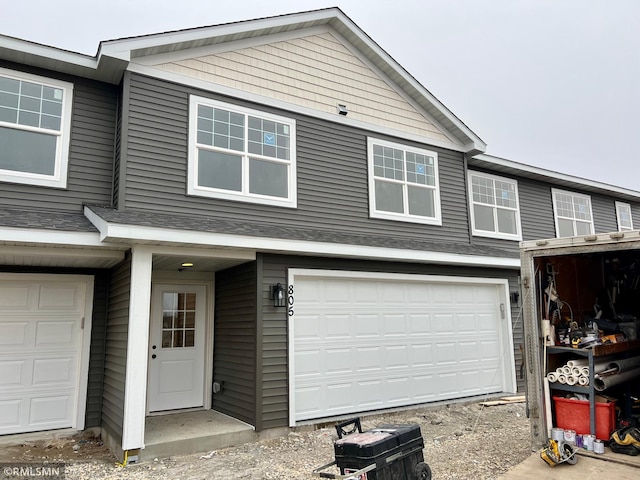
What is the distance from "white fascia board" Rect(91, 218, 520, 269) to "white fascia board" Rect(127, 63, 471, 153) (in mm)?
2522

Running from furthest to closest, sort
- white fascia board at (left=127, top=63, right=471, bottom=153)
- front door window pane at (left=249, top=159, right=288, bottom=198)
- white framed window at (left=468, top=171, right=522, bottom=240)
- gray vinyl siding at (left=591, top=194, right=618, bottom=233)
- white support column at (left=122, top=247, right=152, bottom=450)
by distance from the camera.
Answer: gray vinyl siding at (left=591, top=194, right=618, bottom=233)
white framed window at (left=468, top=171, right=522, bottom=240)
front door window pane at (left=249, top=159, right=288, bottom=198)
white fascia board at (left=127, top=63, right=471, bottom=153)
white support column at (left=122, top=247, right=152, bottom=450)

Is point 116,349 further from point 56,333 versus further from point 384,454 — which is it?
point 384,454

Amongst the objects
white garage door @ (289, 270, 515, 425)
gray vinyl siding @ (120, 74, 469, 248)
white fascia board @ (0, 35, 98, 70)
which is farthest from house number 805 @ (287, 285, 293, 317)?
white fascia board @ (0, 35, 98, 70)

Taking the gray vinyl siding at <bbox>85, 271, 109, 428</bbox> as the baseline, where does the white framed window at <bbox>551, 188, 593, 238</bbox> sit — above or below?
above

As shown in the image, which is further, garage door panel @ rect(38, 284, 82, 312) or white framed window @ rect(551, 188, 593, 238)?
white framed window @ rect(551, 188, 593, 238)

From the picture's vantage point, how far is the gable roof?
6.19 metres

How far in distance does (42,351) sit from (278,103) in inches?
203

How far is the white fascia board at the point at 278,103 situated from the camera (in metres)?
6.70

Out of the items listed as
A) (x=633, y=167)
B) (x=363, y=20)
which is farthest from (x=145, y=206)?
(x=633, y=167)

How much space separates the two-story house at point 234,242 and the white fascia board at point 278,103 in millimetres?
35

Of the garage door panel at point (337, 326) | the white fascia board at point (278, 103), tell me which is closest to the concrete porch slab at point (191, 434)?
the garage door panel at point (337, 326)

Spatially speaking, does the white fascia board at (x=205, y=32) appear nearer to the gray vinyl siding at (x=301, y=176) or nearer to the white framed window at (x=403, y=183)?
the gray vinyl siding at (x=301, y=176)

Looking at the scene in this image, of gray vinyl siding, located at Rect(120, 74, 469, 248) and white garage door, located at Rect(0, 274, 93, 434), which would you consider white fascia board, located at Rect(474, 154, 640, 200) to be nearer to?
gray vinyl siding, located at Rect(120, 74, 469, 248)

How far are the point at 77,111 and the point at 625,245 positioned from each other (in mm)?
7027
